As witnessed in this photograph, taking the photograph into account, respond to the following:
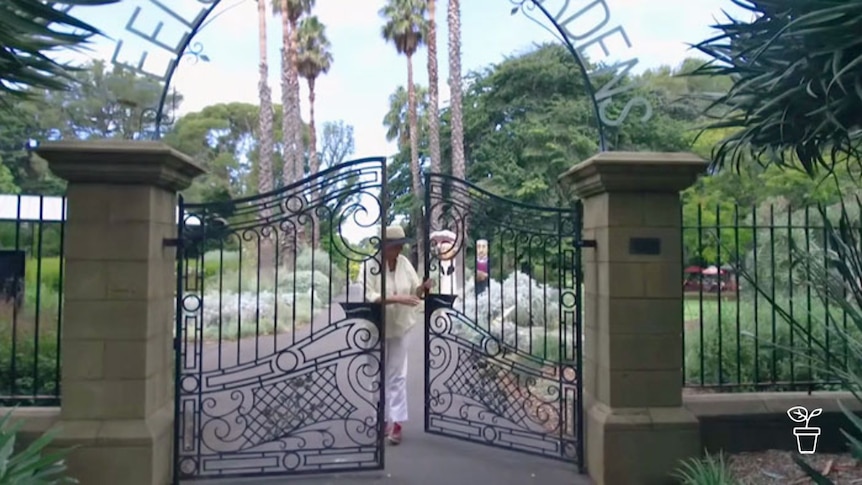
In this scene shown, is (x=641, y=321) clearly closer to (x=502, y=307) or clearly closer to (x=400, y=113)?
(x=502, y=307)

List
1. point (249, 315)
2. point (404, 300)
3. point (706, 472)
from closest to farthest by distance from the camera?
1. point (706, 472)
2. point (404, 300)
3. point (249, 315)

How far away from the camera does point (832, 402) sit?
5.27 meters

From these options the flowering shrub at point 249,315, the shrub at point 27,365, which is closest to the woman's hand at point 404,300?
the shrub at point 27,365

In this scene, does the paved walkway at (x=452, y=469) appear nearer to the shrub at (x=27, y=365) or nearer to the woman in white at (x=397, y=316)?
the woman in white at (x=397, y=316)

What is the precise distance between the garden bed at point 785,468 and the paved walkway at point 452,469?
1.11 m

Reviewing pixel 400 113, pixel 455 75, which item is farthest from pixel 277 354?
pixel 400 113

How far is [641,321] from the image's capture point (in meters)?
4.98

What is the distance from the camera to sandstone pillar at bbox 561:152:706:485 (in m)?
4.88

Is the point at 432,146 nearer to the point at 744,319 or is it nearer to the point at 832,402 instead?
the point at 744,319

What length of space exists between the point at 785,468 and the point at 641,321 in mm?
1407

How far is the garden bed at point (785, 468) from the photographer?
4.58 metres

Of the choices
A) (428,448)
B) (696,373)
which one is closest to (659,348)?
(428,448)

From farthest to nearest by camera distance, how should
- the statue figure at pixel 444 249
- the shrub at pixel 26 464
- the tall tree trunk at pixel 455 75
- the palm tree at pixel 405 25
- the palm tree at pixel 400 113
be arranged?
1. the palm tree at pixel 400 113
2. the palm tree at pixel 405 25
3. the tall tree trunk at pixel 455 75
4. the statue figure at pixel 444 249
5. the shrub at pixel 26 464

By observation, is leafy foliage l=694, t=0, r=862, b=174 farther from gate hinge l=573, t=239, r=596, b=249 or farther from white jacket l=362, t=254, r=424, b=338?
white jacket l=362, t=254, r=424, b=338
